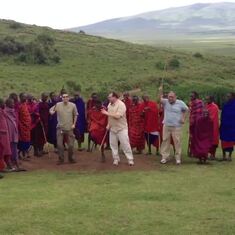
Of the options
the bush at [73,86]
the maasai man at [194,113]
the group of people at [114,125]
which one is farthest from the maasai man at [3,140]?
the bush at [73,86]

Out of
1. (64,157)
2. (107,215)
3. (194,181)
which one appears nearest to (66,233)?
(107,215)

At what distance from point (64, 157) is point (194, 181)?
431 centimetres

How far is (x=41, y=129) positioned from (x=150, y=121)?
302 centimetres

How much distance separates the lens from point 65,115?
14.4 m

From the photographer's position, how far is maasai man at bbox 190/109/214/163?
48.9 ft

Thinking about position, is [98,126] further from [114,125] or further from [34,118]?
[34,118]

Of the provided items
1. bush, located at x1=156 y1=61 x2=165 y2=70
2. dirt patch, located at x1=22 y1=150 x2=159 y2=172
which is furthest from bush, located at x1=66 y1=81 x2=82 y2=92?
dirt patch, located at x1=22 y1=150 x2=159 y2=172

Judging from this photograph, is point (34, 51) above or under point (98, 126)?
above

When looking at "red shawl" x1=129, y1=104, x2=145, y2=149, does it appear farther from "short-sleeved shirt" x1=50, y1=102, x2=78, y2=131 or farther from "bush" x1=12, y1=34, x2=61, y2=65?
"bush" x1=12, y1=34, x2=61, y2=65

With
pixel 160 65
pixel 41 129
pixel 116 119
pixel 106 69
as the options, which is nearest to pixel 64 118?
pixel 116 119

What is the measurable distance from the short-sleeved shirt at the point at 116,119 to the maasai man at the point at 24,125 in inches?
89.8

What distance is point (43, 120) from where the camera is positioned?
52.6ft

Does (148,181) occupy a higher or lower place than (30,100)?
lower

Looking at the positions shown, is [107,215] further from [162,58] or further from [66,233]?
[162,58]
